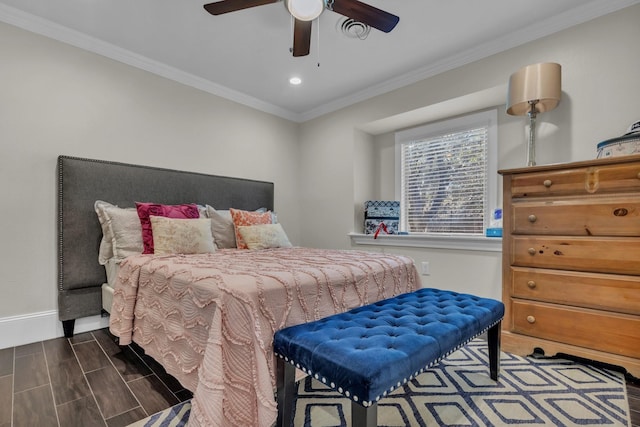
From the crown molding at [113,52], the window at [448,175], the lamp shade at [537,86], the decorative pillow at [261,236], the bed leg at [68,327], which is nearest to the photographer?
the lamp shade at [537,86]

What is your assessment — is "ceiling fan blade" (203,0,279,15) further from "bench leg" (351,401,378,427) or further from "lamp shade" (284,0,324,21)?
"bench leg" (351,401,378,427)

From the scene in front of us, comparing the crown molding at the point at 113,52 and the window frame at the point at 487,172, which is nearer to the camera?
the crown molding at the point at 113,52

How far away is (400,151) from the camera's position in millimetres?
3803

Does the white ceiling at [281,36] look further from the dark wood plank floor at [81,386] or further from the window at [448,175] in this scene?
the dark wood plank floor at [81,386]

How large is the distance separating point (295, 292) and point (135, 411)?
100 centimetres

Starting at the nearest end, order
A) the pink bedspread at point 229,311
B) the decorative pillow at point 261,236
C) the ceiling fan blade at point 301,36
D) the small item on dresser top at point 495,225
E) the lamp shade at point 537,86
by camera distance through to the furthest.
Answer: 1. the pink bedspread at point 229,311
2. the ceiling fan blade at point 301,36
3. the lamp shade at point 537,86
4. the small item on dresser top at point 495,225
5. the decorative pillow at point 261,236

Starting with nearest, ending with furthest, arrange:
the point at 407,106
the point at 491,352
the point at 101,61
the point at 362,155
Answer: the point at 491,352 → the point at 101,61 → the point at 407,106 → the point at 362,155

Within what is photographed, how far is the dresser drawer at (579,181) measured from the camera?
1760 mm

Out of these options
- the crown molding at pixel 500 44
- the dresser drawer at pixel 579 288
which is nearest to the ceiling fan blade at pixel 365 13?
the crown molding at pixel 500 44

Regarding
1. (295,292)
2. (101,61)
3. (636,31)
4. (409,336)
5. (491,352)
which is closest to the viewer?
(409,336)

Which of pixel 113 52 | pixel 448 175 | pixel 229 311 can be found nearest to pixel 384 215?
pixel 448 175

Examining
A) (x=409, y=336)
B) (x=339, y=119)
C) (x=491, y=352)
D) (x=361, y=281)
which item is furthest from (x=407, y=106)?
(x=409, y=336)

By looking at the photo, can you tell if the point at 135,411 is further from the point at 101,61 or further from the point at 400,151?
the point at 400,151

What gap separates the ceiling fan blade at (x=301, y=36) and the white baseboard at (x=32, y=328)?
2802mm
